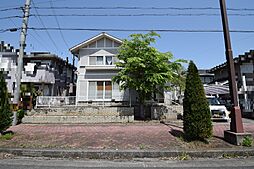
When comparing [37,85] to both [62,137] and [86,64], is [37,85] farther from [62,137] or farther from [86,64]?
[62,137]

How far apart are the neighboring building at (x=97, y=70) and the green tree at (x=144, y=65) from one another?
4.85 meters

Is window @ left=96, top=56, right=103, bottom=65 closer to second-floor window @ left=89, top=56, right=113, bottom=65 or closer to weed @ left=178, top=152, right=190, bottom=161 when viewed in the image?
second-floor window @ left=89, top=56, right=113, bottom=65

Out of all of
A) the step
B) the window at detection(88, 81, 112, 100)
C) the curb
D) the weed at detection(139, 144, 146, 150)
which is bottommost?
the curb

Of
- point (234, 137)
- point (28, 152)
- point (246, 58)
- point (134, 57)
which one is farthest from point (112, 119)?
point (246, 58)

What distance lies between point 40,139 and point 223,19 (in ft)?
32.1

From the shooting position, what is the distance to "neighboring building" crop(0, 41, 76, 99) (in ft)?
71.1

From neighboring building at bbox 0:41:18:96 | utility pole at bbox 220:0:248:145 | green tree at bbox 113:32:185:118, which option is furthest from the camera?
neighboring building at bbox 0:41:18:96

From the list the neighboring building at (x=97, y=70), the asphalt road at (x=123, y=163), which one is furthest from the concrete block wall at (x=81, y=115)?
the asphalt road at (x=123, y=163)

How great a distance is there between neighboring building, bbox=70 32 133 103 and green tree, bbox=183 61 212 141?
37.0ft

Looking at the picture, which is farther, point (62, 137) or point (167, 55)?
point (167, 55)

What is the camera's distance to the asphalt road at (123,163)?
516 centimetres

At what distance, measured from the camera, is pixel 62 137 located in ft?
27.0

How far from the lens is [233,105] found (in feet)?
23.7

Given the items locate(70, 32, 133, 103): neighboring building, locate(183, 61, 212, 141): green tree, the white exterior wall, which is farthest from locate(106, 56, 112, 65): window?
locate(183, 61, 212, 141): green tree
